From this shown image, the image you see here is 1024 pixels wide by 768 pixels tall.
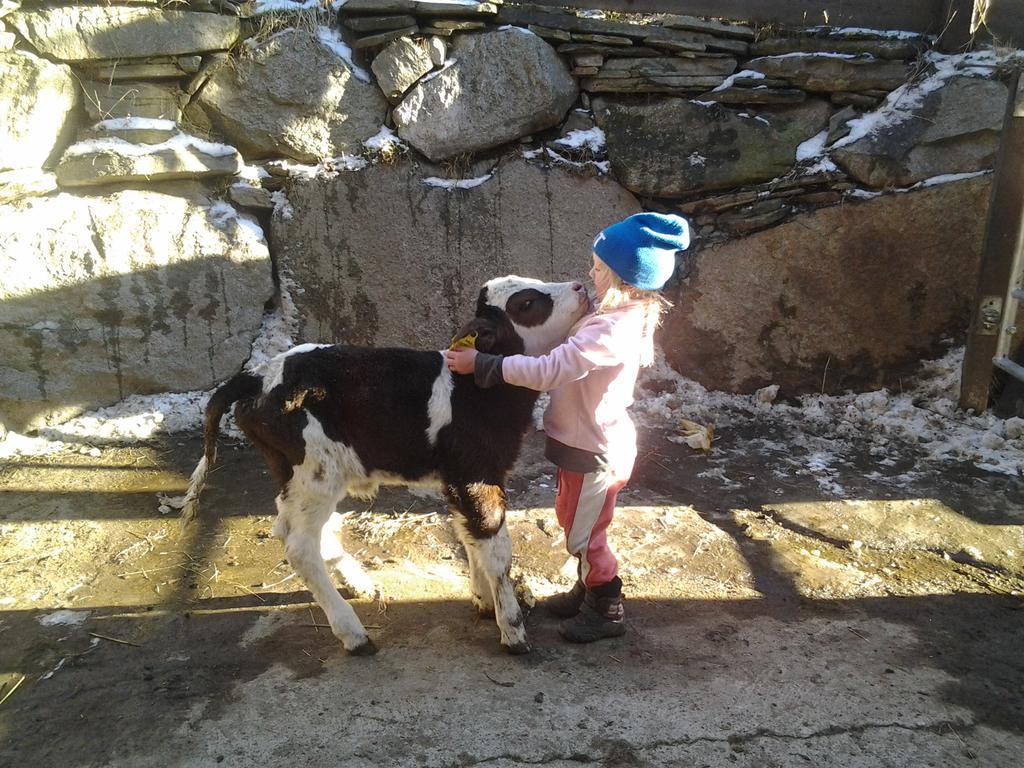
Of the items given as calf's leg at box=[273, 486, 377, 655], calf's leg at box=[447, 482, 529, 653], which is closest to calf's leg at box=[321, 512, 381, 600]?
calf's leg at box=[273, 486, 377, 655]

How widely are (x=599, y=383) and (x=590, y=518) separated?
58 centimetres

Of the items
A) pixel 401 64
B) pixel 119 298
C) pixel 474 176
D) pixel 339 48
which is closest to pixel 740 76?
pixel 474 176

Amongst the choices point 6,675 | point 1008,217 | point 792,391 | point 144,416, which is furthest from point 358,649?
point 1008,217

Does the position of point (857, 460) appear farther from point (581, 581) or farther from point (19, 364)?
point (19, 364)

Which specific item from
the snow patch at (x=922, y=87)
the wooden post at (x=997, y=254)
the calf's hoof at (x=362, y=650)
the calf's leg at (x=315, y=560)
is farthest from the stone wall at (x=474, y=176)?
the calf's hoof at (x=362, y=650)

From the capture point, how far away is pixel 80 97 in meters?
5.19

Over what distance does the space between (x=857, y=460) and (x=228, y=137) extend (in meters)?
5.09

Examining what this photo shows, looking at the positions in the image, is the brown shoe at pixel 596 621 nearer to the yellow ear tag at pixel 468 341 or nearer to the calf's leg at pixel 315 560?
the calf's leg at pixel 315 560

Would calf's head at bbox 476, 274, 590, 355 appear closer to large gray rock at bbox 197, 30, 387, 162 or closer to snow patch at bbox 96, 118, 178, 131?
large gray rock at bbox 197, 30, 387, 162

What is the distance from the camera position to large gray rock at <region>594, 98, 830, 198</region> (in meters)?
5.54

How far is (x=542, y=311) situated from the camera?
3.04 metres

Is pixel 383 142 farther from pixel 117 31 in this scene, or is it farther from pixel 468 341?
pixel 468 341

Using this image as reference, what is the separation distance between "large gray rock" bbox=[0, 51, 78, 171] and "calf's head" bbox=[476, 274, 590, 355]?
3979mm

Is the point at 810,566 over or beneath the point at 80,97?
beneath
